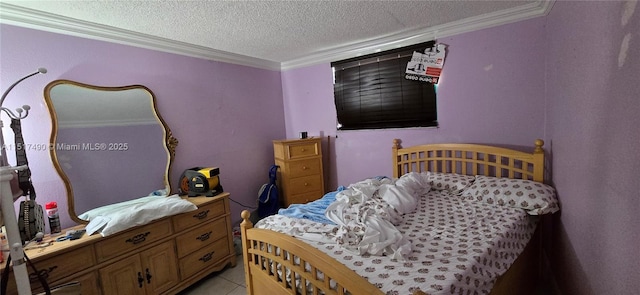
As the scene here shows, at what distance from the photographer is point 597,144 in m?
1.15

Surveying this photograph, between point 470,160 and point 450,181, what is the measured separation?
312mm

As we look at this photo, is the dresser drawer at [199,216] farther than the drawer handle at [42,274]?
Yes

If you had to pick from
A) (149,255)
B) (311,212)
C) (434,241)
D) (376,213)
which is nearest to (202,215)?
(149,255)

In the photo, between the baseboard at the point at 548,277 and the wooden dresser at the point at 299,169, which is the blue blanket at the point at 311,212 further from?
the baseboard at the point at 548,277

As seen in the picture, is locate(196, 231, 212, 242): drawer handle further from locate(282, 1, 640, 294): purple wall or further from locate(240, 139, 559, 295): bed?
locate(282, 1, 640, 294): purple wall

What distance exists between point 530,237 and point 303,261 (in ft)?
5.43

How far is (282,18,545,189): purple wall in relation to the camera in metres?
2.18

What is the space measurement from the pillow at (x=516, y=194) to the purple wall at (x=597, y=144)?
3.4 inches

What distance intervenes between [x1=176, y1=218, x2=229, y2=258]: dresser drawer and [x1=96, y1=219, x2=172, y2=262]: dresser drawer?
147 millimetres

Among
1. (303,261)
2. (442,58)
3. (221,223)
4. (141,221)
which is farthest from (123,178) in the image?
(442,58)

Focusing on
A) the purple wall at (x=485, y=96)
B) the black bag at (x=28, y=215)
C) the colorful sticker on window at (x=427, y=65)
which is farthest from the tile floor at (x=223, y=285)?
the colorful sticker on window at (x=427, y=65)

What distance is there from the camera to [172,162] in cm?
246

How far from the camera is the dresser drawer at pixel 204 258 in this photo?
6.92 feet

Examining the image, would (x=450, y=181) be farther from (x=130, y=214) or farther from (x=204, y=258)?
(x=130, y=214)
